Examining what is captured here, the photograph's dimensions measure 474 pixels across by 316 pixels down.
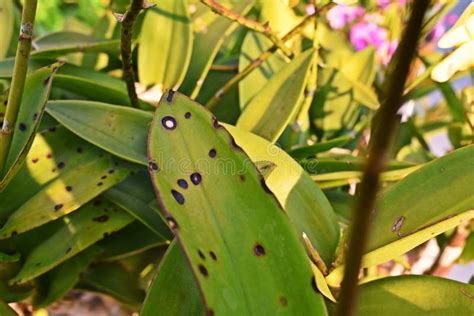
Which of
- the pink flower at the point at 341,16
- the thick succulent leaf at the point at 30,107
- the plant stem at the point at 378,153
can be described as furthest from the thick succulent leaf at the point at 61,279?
the pink flower at the point at 341,16

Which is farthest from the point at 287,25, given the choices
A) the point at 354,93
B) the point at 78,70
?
the point at 78,70

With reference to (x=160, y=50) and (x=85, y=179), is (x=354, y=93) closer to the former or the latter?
(x=160, y=50)

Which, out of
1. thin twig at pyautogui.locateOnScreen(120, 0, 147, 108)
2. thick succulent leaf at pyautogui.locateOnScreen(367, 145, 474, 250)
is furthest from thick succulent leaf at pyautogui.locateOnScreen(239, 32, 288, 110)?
thick succulent leaf at pyautogui.locateOnScreen(367, 145, 474, 250)

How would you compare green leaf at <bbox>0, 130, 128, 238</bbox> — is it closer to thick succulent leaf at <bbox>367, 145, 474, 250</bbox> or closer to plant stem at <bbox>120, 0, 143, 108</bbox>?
plant stem at <bbox>120, 0, 143, 108</bbox>

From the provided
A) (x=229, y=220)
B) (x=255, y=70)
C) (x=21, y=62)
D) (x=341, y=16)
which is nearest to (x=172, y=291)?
(x=229, y=220)

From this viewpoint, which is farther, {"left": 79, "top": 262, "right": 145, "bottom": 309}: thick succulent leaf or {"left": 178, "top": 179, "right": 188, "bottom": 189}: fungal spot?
{"left": 79, "top": 262, "right": 145, "bottom": 309}: thick succulent leaf

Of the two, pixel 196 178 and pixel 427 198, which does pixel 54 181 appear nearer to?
pixel 196 178

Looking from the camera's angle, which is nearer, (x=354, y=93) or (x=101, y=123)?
(x=101, y=123)

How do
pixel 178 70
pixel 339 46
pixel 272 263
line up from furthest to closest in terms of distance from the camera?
pixel 339 46 → pixel 178 70 → pixel 272 263
